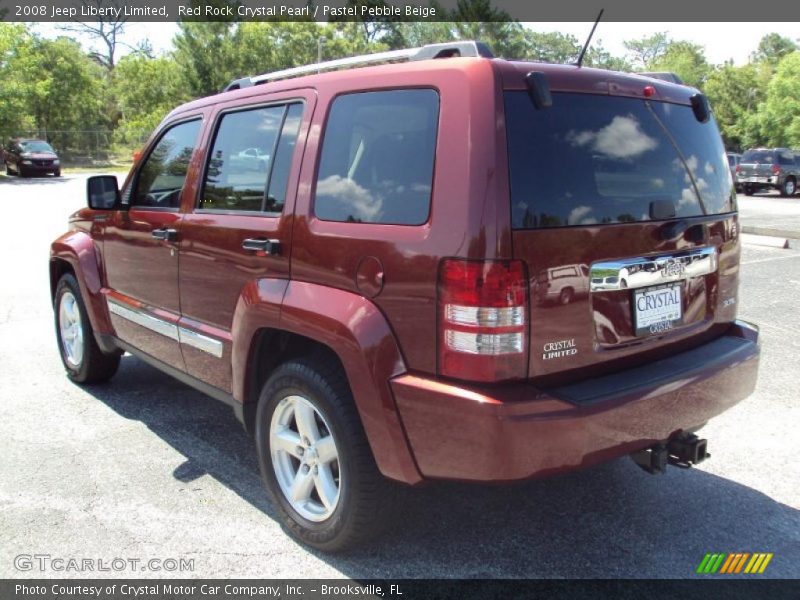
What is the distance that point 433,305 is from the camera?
8.06 ft

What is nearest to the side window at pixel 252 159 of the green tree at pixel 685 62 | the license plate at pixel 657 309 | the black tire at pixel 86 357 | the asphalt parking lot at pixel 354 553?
the asphalt parking lot at pixel 354 553

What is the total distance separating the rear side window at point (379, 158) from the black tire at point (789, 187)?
27.9 meters

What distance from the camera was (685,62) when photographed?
251ft

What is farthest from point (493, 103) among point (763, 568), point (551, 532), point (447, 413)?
point (763, 568)

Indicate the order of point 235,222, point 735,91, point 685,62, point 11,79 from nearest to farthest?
point 235,222 < point 11,79 < point 735,91 < point 685,62

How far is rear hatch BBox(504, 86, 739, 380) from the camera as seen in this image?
247 centimetres

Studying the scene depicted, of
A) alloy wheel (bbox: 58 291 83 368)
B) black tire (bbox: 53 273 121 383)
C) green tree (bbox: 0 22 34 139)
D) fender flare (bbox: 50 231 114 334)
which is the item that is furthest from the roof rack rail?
green tree (bbox: 0 22 34 139)

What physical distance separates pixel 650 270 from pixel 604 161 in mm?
471

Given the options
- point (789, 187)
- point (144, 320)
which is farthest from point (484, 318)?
point (789, 187)

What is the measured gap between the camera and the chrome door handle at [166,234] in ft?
12.3

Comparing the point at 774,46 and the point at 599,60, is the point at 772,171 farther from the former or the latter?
the point at 774,46

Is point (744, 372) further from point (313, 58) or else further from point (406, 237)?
point (313, 58)

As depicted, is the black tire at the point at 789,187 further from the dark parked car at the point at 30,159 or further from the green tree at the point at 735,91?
the green tree at the point at 735,91

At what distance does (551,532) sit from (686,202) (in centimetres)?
159
